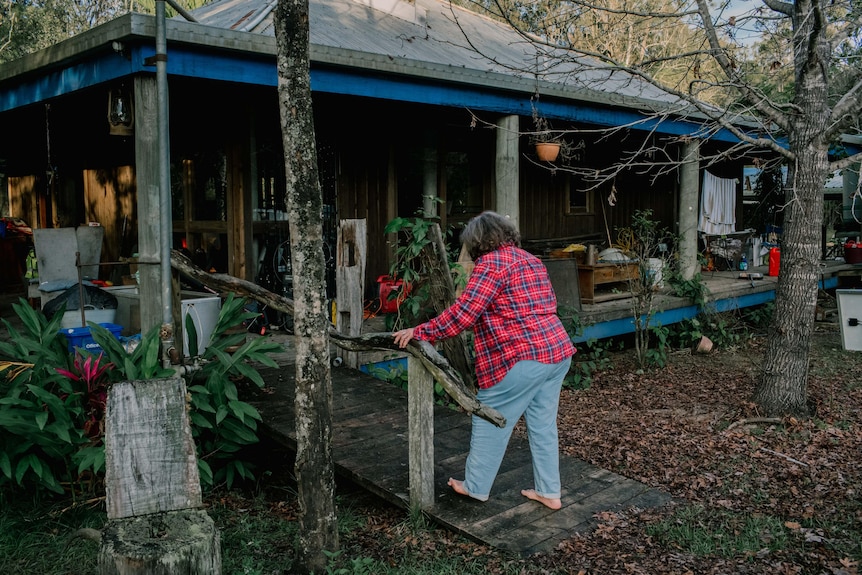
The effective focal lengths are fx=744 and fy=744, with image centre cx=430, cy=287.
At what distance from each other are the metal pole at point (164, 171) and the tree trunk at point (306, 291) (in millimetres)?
2115

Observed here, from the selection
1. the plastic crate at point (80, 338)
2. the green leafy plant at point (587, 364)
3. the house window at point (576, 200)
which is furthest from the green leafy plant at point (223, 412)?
the house window at point (576, 200)

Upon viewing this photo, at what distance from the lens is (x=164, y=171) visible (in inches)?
219

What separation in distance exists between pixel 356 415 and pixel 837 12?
21.7 feet

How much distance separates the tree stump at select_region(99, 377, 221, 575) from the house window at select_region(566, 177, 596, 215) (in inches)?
408

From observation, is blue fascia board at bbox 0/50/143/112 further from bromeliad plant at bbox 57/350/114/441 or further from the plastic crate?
bromeliad plant at bbox 57/350/114/441

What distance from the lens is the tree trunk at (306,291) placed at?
357 centimetres

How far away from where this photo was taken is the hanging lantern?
607cm

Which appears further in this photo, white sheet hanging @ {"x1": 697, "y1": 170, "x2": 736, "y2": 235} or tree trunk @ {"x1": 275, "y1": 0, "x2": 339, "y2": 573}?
white sheet hanging @ {"x1": 697, "y1": 170, "x2": 736, "y2": 235}

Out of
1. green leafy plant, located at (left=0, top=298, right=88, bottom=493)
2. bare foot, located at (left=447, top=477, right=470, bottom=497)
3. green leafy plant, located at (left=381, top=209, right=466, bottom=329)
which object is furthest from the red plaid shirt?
green leafy plant, located at (left=0, top=298, right=88, bottom=493)

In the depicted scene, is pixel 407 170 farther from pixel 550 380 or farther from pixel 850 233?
pixel 850 233

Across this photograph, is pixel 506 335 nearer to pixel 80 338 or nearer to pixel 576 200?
pixel 80 338

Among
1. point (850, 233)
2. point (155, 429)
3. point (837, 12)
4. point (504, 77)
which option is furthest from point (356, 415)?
point (850, 233)

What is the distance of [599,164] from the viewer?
13.6 metres

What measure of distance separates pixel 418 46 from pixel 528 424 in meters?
5.67
